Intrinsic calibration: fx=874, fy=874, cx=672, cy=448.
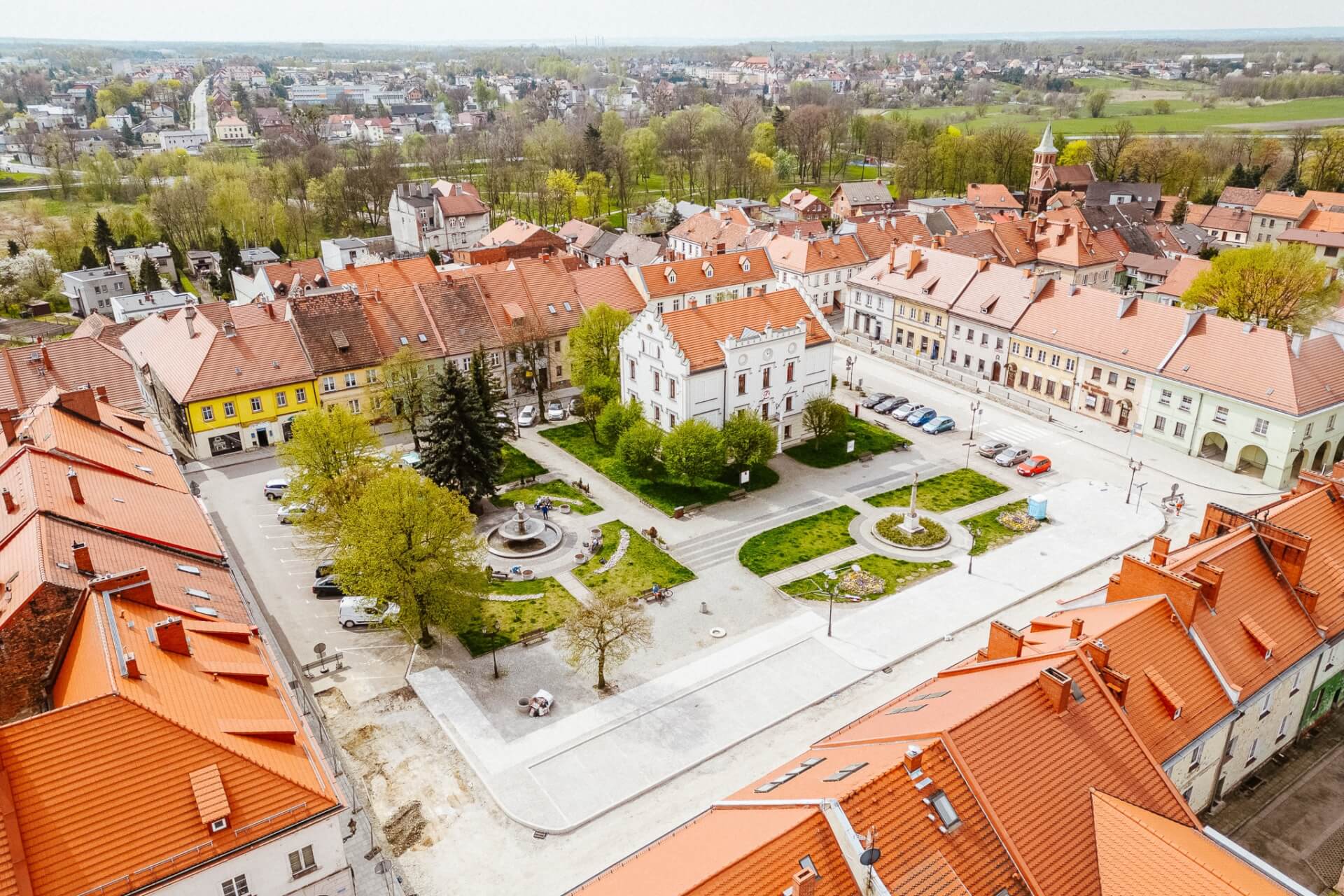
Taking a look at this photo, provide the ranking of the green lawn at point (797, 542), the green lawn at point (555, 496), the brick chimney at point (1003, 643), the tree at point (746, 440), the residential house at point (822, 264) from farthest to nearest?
the residential house at point (822, 264) → the tree at point (746, 440) → the green lawn at point (555, 496) → the green lawn at point (797, 542) → the brick chimney at point (1003, 643)

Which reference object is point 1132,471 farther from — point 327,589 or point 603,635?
point 327,589

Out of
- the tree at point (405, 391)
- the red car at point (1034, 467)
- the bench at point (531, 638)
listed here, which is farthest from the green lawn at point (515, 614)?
the red car at point (1034, 467)

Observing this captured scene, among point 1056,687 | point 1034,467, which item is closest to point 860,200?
point 1034,467

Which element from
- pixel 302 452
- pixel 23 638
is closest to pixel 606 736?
pixel 23 638

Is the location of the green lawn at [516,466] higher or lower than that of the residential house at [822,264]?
lower

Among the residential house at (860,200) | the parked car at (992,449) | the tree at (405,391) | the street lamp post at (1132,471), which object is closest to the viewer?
the street lamp post at (1132,471)

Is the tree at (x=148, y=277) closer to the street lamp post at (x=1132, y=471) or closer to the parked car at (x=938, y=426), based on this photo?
the parked car at (x=938, y=426)
